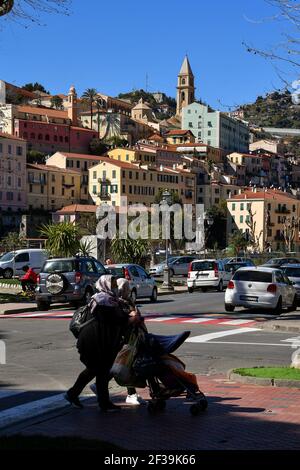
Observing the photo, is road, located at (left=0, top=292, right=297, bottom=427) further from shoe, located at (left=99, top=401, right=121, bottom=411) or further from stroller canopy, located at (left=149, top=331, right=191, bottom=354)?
stroller canopy, located at (left=149, top=331, right=191, bottom=354)

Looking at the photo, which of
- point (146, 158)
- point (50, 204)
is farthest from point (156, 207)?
point (146, 158)

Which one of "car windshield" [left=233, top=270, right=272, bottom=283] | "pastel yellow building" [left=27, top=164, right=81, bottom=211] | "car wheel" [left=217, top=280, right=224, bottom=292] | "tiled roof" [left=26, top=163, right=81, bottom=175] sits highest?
"tiled roof" [left=26, top=163, right=81, bottom=175]

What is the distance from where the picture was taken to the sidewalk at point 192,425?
7.71m

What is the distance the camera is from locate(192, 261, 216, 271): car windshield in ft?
134

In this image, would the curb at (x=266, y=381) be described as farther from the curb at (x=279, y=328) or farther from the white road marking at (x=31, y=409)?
the curb at (x=279, y=328)

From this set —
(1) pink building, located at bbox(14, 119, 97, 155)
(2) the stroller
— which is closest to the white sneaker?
(2) the stroller

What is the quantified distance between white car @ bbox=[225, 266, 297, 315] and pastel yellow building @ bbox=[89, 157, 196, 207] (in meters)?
100

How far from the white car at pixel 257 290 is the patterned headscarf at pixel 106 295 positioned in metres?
16.8

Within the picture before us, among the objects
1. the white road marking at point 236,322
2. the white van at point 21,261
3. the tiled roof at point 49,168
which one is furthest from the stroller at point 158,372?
the tiled roof at point 49,168

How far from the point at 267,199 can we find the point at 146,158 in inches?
1178

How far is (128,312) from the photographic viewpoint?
9.57 m

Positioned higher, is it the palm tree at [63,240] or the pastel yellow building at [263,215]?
the pastel yellow building at [263,215]

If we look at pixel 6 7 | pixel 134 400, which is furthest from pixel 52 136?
pixel 134 400
